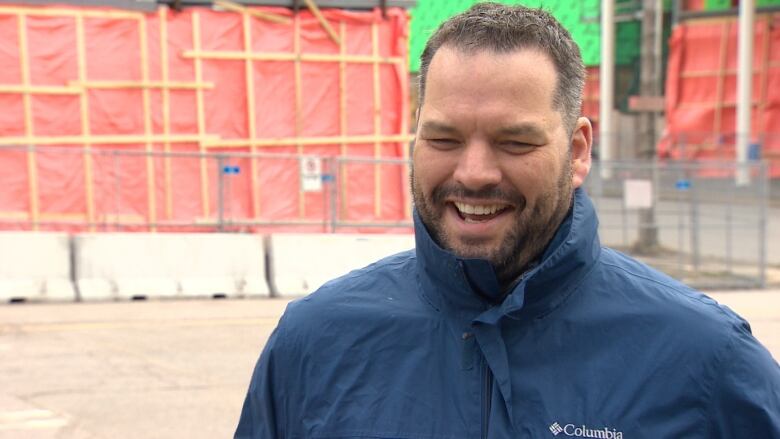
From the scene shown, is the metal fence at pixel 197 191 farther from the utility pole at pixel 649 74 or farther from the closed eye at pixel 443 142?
the closed eye at pixel 443 142

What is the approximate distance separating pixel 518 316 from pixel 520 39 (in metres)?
0.59

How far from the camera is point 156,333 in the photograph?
959cm

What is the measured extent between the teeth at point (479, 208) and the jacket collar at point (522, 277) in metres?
0.10

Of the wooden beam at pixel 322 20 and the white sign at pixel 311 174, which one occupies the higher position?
the wooden beam at pixel 322 20

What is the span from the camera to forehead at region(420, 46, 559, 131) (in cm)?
199

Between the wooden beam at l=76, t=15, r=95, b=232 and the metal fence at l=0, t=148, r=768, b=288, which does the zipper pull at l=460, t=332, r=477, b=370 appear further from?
the wooden beam at l=76, t=15, r=95, b=232

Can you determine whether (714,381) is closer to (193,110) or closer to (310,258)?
(310,258)

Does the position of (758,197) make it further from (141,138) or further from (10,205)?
(10,205)

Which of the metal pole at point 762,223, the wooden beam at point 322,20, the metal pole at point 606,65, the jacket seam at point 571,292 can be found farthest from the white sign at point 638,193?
the metal pole at point 606,65

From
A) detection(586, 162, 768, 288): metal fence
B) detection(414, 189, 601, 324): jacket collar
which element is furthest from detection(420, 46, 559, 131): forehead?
detection(586, 162, 768, 288): metal fence

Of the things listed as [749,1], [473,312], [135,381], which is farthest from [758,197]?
[749,1]

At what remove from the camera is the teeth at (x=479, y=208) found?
80.4 inches

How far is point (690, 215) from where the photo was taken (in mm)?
14742

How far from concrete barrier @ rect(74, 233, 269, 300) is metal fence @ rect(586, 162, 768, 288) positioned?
5.36 m
